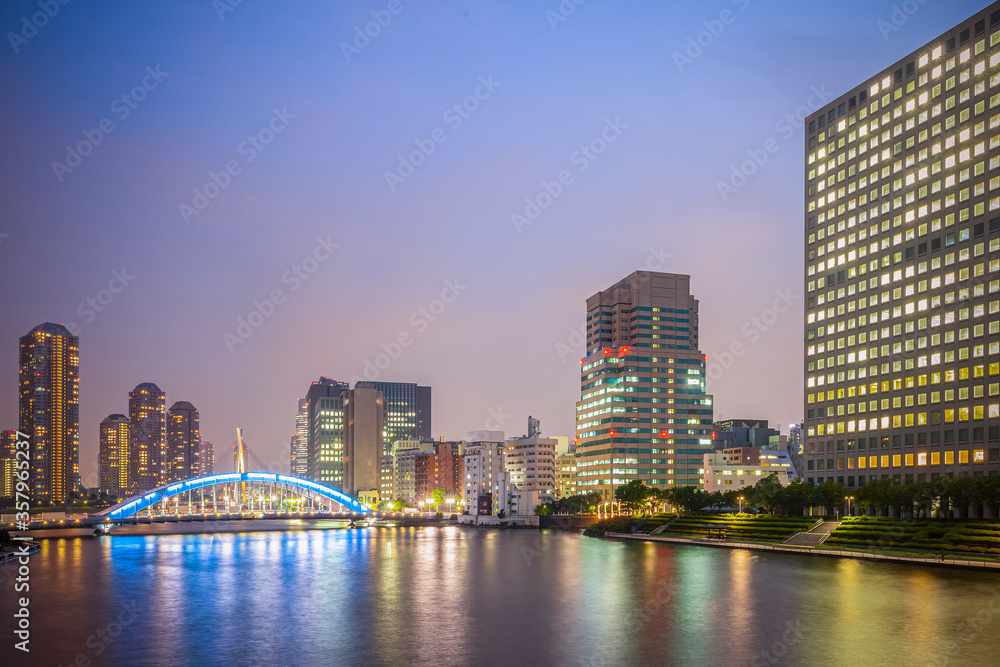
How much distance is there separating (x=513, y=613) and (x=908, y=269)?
92920 mm

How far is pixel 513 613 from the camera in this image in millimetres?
58250

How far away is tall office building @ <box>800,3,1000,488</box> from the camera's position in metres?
112

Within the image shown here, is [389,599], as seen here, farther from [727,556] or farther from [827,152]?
[827,152]

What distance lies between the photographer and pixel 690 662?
42.2 m

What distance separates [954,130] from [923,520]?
5494 centimetres

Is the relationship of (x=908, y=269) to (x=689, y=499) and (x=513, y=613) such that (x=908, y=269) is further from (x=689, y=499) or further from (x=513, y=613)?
(x=513, y=613)

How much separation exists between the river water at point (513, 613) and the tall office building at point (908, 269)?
37.9 m

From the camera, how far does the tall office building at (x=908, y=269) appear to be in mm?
112062

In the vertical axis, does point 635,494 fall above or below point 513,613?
below

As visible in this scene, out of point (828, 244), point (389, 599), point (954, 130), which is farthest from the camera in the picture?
point (828, 244)

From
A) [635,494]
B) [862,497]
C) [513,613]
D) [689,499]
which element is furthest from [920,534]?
[635,494]

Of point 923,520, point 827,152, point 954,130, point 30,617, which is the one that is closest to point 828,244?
point 827,152

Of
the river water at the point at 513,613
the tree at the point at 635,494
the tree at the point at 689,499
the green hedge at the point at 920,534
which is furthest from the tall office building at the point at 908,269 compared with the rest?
the tree at the point at 635,494

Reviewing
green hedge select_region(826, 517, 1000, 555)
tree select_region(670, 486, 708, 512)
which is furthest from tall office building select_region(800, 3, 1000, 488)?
tree select_region(670, 486, 708, 512)
